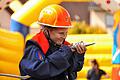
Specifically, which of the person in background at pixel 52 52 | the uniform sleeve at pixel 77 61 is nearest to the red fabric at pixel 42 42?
the person in background at pixel 52 52

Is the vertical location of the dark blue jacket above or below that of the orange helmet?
below

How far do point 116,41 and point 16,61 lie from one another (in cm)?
167

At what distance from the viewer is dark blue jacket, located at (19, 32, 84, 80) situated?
266cm

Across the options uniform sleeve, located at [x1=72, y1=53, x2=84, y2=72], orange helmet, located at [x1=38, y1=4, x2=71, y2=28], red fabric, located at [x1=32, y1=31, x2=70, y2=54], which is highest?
orange helmet, located at [x1=38, y1=4, x2=71, y2=28]

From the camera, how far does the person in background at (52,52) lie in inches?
105

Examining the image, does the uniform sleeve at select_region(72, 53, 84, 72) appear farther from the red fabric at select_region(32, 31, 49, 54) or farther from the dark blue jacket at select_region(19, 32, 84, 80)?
the red fabric at select_region(32, 31, 49, 54)

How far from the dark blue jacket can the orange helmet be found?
85mm

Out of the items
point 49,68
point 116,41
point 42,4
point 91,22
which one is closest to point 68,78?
point 49,68

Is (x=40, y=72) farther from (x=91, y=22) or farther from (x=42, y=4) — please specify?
(x=91, y=22)

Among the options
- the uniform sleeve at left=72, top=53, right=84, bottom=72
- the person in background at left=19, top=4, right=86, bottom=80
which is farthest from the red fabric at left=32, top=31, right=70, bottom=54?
the uniform sleeve at left=72, top=53, right=84, bottom=72

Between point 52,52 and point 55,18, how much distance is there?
0.66 feet

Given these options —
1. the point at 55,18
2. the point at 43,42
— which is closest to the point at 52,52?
the point at 43,42

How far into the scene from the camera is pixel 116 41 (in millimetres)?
7191

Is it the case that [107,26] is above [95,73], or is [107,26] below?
below
